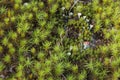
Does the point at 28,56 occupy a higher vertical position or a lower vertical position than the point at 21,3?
lower

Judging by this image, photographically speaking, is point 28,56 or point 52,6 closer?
point 28,56

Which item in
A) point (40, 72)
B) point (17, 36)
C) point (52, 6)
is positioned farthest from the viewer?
point (52, 6)

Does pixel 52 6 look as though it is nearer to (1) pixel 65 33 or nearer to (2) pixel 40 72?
(1) pixel 65 33

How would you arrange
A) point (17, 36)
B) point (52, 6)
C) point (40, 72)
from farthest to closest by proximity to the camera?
point (52, 6)
point (17, 36)
point (40, 72)

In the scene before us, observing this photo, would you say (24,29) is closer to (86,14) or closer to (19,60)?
(19,60)

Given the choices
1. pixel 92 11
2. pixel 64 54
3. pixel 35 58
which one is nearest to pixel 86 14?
pixel 92 11

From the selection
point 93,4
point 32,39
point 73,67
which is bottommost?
point 73,67
